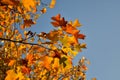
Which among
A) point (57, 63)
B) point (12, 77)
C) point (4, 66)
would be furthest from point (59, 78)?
point (57, 63)

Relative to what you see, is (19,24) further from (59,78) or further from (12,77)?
(12,77)

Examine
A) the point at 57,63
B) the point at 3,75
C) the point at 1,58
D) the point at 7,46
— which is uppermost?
the point at 7,46

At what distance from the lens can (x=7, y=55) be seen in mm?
7152

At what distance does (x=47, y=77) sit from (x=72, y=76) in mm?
2544

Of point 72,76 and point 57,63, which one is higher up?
point 72,76

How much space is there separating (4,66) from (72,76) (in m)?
3.02

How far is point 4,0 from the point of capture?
108 inches

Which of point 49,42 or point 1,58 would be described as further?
point 1,58

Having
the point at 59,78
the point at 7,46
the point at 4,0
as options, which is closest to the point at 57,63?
the point at 4,0

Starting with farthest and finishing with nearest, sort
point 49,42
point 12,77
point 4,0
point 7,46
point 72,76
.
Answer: point 72,76, point 7,46, point 12,77, point 4,0, point 49,42

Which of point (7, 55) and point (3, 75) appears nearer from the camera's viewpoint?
point (3, 75)

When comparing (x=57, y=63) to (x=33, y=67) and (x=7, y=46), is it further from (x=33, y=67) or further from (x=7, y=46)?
(x=33, y=67)

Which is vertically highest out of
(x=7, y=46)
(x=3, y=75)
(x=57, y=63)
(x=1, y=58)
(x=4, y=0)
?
(x=7, y=46)

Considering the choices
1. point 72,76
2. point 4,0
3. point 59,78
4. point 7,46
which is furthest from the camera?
point 72,76
